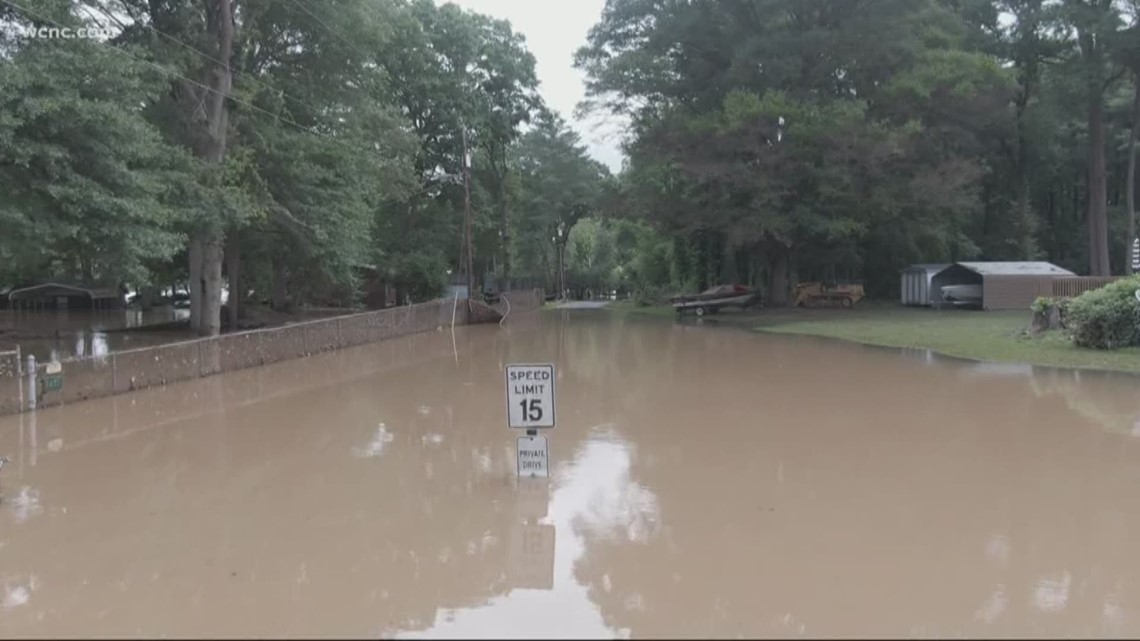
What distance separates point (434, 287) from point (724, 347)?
2254 centimetres

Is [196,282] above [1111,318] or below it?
above

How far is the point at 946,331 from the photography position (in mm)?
24562

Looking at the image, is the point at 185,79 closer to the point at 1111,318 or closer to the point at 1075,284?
the point at 1111,318

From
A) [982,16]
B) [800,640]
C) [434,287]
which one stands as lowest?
[800,640]

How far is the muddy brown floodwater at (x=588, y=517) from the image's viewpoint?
5.12 metres

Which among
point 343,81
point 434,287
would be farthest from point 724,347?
point 434,287

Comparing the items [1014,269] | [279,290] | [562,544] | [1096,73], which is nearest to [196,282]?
[279,290]

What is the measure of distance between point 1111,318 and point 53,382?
20186 mm

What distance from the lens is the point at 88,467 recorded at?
9.33 metres

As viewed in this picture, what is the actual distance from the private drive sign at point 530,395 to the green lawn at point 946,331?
1356 centimetres

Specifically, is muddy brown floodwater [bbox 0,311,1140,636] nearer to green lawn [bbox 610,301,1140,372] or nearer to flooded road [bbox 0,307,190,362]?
green lawn [bbox 610,301,1140,372]

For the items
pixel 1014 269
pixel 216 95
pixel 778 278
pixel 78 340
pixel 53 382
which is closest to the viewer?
pixel 53 382

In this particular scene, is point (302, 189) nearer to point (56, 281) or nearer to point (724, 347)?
point (724, 347)

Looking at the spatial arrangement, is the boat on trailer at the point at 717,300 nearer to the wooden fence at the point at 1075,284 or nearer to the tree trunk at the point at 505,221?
the wooden fence at the point at 1075,284
